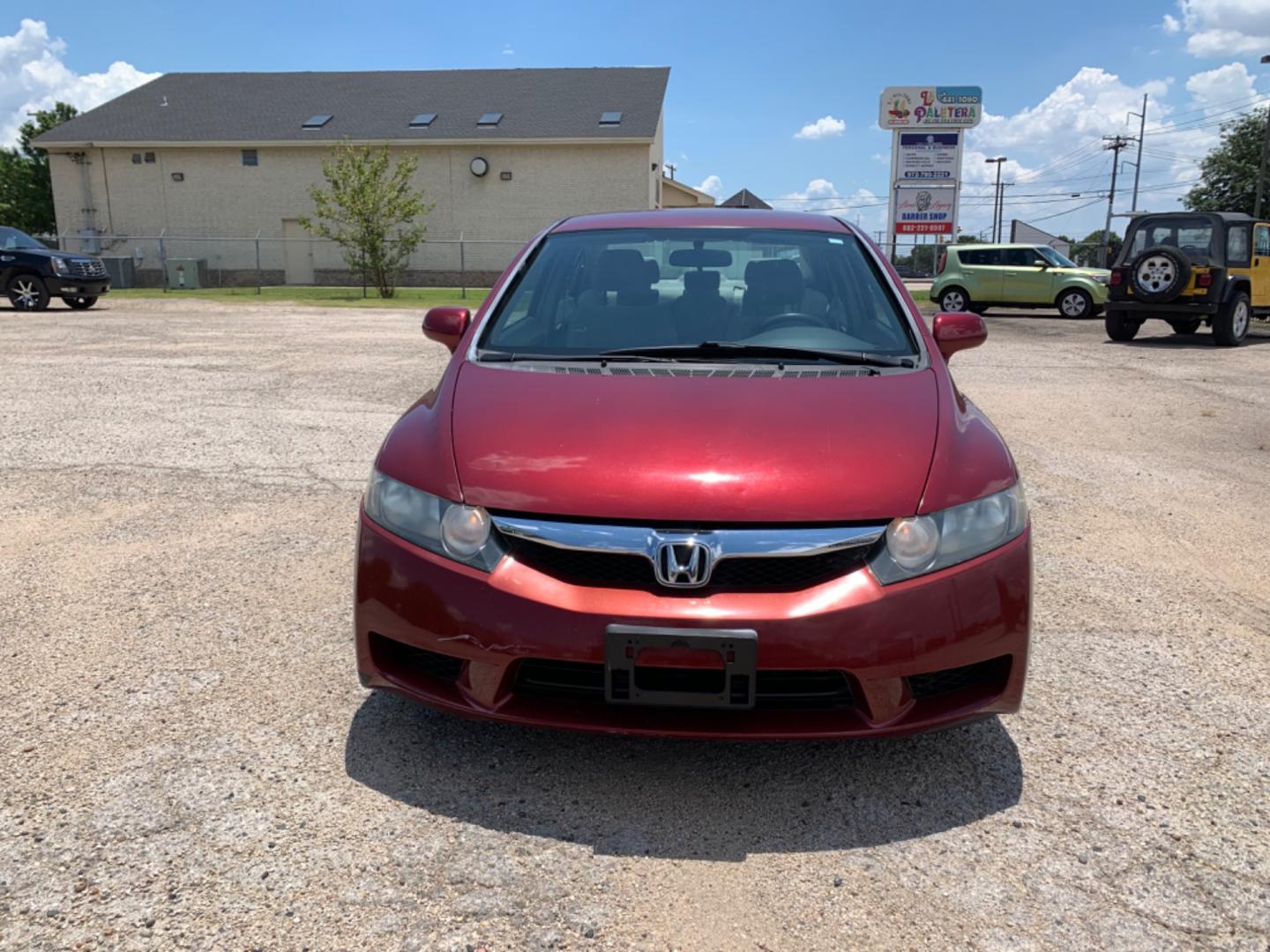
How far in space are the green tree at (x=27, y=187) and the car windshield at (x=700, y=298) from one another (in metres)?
59.4

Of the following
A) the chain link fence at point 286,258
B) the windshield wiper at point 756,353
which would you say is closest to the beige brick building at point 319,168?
the chain link fence at point 286,258

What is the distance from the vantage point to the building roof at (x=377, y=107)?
113ft

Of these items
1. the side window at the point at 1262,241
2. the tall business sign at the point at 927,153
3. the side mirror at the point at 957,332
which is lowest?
the side mirror at the point at 957,332

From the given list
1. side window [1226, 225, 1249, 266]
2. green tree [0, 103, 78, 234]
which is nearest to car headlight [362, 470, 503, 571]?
side window [1226, 225, 1249, 266]

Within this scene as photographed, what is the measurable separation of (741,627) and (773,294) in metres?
1.74

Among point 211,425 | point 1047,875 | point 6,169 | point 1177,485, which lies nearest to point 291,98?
point 6,169

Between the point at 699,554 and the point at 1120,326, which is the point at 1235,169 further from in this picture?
the point at 699,554

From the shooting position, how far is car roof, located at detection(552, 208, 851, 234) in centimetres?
404

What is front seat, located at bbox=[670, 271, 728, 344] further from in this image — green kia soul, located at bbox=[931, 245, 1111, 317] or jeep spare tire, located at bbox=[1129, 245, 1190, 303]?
green kia soul, located at bbox=[931, 245, 1111, 317]

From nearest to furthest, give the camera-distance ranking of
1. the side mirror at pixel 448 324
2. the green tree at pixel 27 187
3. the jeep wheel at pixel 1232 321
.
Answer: the side mirror at pixel 448 324 → the jeep wheel at pixel 1232 321 → the green tree at pixel 27 187

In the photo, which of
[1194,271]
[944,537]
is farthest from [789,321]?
[1194,271]

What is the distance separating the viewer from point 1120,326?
1574cm

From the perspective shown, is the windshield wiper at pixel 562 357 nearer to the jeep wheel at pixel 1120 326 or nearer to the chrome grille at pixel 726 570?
the chrome grille at pixel 726 570

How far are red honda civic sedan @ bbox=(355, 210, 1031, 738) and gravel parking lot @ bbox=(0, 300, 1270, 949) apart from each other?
307 millimetres
